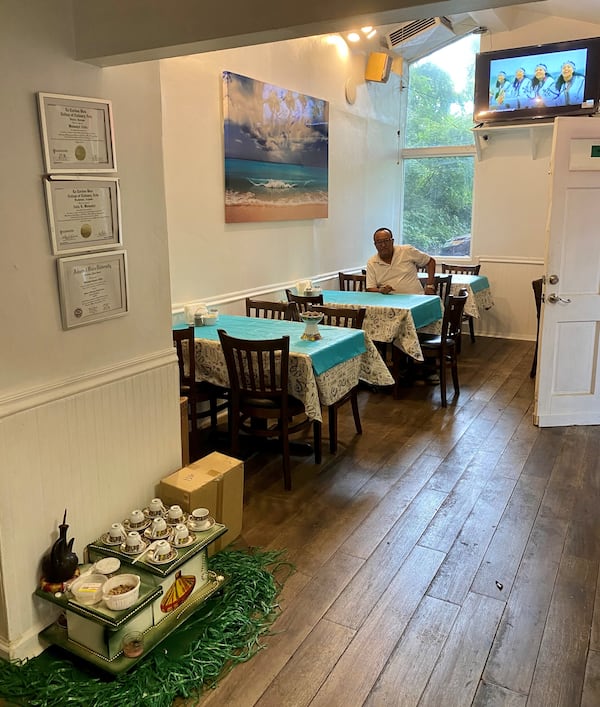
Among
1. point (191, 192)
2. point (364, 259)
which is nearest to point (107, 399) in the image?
point (191, 192)

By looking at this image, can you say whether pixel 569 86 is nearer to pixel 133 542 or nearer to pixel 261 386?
pixel 261 386

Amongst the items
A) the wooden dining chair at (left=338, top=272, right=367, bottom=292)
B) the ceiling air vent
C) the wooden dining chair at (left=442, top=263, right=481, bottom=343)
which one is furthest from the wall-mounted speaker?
the wooden dining chair at (left=442, top=263, right=481, bottom=343)

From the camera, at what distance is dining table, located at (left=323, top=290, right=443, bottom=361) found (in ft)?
14.8

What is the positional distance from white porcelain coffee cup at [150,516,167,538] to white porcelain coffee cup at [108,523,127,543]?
0.34 feet

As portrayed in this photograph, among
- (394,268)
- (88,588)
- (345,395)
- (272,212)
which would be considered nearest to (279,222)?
(272,212)

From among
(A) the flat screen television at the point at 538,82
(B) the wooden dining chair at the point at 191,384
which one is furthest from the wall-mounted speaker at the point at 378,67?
(B) the wooden dining chair at the point at 191,384

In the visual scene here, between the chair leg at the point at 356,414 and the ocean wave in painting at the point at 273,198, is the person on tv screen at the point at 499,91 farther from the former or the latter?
the chair leg at the point at 356,414

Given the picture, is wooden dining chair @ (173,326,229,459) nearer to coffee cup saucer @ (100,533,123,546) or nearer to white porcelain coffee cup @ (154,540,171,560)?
coffee cup saucer @ (100,533,123,546)

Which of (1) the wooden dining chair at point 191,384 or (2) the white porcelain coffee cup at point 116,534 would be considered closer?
(2) the white porcelain coffee cup at point 116,534

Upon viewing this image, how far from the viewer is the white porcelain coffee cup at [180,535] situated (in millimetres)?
2215

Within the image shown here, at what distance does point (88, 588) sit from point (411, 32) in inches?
245

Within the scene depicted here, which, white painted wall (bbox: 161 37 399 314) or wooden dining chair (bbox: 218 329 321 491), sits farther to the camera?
white painted wall (bbox: 161 37 399 314)

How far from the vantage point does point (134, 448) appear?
7.97ft

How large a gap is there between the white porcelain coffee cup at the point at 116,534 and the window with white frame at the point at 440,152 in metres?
5.91
